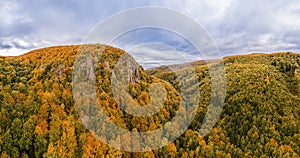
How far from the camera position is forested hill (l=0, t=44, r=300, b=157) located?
49.5 m

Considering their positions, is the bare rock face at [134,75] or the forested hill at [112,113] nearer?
the forested hill at [112,113]

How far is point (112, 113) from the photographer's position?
62.3 m

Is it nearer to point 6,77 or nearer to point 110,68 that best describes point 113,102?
point 110,68

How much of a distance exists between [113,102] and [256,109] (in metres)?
60.1

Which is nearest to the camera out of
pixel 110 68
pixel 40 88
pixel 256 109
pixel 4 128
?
pixel 4 128

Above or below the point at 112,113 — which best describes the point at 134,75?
above

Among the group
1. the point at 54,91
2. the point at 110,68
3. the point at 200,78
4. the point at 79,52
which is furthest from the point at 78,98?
the point at 200,78

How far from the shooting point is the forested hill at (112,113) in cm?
4950

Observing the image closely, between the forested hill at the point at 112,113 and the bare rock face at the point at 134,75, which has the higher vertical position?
the bare rock face at the point at 134,75

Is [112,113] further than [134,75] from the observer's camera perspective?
No

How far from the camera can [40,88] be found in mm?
55812

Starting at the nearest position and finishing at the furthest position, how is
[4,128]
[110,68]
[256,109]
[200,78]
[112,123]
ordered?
1. [4,128]
2. [112,123]
3. [110,68]
4. [256,109]
5. [200,78]

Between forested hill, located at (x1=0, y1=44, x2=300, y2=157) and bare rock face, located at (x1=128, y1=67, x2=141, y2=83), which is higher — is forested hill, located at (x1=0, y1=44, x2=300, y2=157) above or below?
below

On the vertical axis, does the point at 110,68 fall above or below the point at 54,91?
above
